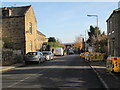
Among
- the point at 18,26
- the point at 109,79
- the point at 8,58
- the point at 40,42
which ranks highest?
the point at 18,26

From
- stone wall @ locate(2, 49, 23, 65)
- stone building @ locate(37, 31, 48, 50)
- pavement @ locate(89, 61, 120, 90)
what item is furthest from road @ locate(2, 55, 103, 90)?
stone building @ locate(37, 31, 48, 50)

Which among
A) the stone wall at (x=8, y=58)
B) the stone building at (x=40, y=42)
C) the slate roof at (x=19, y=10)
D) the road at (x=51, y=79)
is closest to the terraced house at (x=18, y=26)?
the slate roof at (x=19, y=10)

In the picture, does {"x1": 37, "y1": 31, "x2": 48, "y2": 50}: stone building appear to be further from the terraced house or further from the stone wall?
the stone wall

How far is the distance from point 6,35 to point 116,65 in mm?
28892

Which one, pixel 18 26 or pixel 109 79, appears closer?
pixel 109 79

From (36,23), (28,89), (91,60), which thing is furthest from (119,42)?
(36,23)

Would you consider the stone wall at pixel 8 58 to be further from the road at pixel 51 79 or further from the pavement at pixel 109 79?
the pavement at pixel 109 79

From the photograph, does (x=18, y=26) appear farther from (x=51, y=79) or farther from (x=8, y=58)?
(x=51, y=79)

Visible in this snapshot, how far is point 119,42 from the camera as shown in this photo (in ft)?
79.7

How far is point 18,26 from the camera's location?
127 feet

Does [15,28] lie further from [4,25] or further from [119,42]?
[119,42]

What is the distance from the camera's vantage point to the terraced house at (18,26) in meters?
38.3

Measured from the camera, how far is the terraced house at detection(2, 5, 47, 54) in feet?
126

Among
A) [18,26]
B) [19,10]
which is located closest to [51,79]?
[18,26]
